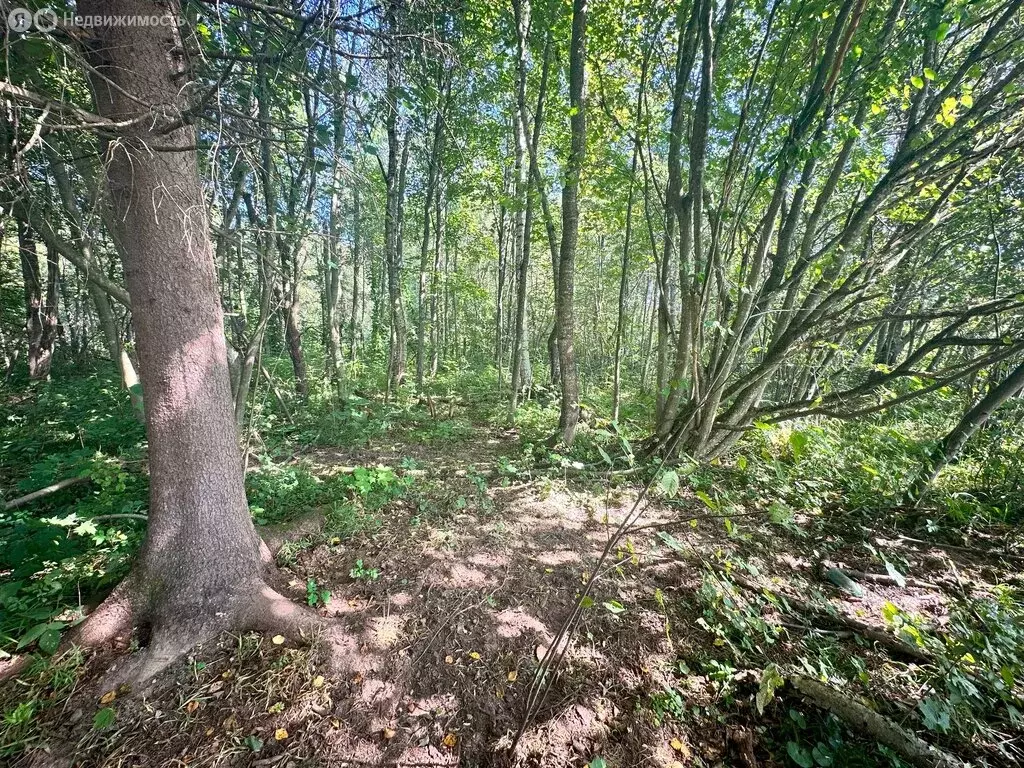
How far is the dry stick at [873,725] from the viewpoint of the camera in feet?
5.54

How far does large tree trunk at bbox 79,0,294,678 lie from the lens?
205 cm

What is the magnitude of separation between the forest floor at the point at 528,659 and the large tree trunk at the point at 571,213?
91.1 inches

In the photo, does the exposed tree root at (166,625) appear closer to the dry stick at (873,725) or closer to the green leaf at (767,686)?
the green leaf at (767,686)

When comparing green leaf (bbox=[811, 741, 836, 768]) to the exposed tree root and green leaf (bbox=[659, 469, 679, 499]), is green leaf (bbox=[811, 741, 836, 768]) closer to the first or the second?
green leaf (bbox=[659, 469, 679, 499])

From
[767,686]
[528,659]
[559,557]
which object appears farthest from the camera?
[559,557]

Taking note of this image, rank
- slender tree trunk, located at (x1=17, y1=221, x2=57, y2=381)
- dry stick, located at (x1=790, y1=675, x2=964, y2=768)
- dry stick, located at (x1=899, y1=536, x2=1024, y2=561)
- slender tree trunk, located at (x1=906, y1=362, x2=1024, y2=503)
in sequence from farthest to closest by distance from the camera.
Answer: slender tree trunk, located at (x1=17, y1=221, x2=57, y2=381), slender tree trunk, located at (x1=906, y1=362, x2=1024, y2=503), dry stick, located at (x1=899, y1=536, x2=1024, y2=561), dry stick, located at (x1=790, y1=675, x2=964, y2=768)

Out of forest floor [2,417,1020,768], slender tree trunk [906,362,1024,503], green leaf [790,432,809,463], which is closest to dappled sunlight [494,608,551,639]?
forest floor [2,417,1020,768]

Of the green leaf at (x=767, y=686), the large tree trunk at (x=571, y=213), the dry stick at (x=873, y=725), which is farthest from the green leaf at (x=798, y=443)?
the large tree trunk at (x=571, y=213)

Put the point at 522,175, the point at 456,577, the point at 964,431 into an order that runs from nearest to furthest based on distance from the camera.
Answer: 1. the point at 456,577
2. the point at 964,431
3. the point at 522,175

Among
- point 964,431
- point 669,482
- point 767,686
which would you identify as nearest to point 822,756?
point 767,686

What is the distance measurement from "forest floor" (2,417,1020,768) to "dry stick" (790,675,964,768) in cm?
7

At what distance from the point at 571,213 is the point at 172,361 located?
4760 millimetres

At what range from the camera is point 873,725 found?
6.14ft

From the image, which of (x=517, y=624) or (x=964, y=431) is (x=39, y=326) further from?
(x=964, y=431)
